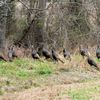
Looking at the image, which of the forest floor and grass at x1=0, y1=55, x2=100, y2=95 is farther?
grass at x1=0, y1=55, x2=100, y2=95

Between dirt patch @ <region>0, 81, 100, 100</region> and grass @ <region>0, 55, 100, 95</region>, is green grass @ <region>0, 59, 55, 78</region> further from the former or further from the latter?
dirt patch @ <region>0, 81, 100, 100</region>

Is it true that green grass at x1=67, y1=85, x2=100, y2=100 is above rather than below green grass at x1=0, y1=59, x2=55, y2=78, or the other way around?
above

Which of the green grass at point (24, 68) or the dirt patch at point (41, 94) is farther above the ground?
the dirt patch at point (41, 94)

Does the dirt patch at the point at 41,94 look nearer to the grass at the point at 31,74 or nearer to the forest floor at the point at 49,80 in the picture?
the forest floor at the point at 49,80

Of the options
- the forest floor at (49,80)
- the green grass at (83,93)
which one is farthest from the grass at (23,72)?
the green grass at (83,93)

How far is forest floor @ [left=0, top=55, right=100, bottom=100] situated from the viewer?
1170cm

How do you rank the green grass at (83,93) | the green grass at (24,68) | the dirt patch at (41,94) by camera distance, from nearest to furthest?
the green grass at (83,93) → the dirt patch at (41,94) → the green grass at (24,68)

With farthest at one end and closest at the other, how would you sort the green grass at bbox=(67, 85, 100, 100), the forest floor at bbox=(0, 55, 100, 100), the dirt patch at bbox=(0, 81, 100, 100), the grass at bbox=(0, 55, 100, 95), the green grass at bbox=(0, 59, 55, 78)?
the green grass at bbox=(0, 59, 55, 78) → the grass at bbox=(0, 55, 100, 95) → the forest floor at bbox=(0, 55, 100, 100) → the dirt patch at bbox=(0, 81, 100, 100) → the green grass at bbox=(67, 85, 100, 100)

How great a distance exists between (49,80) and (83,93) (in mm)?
3242

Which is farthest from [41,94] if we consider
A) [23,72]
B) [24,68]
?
[24,68]

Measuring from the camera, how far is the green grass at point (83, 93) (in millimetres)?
11094

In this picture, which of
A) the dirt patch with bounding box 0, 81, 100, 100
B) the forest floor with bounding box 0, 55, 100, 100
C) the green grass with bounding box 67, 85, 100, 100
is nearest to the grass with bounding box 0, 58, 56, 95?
the forest floor with bounding box 0, 55, 100, 100

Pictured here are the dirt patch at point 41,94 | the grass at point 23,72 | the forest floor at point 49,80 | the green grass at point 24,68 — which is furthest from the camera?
the green grass at point 24,68

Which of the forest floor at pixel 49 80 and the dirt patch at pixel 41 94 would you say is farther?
the forest floor at pixel 49 80
